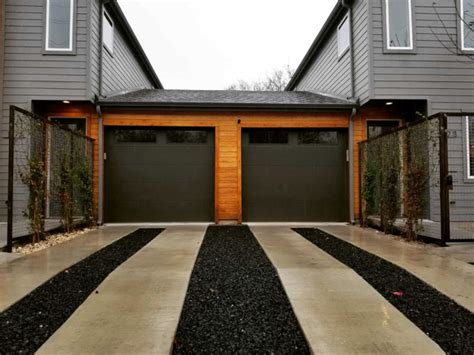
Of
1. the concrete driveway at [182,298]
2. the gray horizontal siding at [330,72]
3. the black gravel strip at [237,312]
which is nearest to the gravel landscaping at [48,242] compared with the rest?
the concrete driveway at [182,298]

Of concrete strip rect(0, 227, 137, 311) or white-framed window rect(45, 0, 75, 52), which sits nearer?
concrete strip rect(0, 227, 137, 311)

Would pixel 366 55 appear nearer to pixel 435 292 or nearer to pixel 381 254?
pixel 381 254

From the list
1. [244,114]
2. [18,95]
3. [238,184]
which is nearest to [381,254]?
[238,184]

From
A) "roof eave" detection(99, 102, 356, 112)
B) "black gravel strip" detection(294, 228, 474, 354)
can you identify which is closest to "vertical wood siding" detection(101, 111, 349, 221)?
"roof eave" detection(99, 102, 356, 112)

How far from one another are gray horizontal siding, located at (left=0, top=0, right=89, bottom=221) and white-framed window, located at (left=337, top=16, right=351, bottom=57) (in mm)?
5993

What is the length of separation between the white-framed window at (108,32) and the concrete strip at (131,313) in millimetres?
6127

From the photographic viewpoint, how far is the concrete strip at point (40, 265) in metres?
2.70

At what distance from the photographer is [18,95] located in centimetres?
674

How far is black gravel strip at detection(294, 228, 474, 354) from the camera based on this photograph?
1.93 metres

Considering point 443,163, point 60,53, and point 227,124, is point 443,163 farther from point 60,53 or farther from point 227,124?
point 60,53

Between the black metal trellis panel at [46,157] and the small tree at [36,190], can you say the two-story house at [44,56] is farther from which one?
the small tree at [36,190]

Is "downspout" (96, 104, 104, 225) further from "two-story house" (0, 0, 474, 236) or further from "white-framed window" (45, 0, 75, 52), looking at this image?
"white-framed window" (45, 0, 75, 52)

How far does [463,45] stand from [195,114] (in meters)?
5.98

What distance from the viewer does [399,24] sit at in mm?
6820
